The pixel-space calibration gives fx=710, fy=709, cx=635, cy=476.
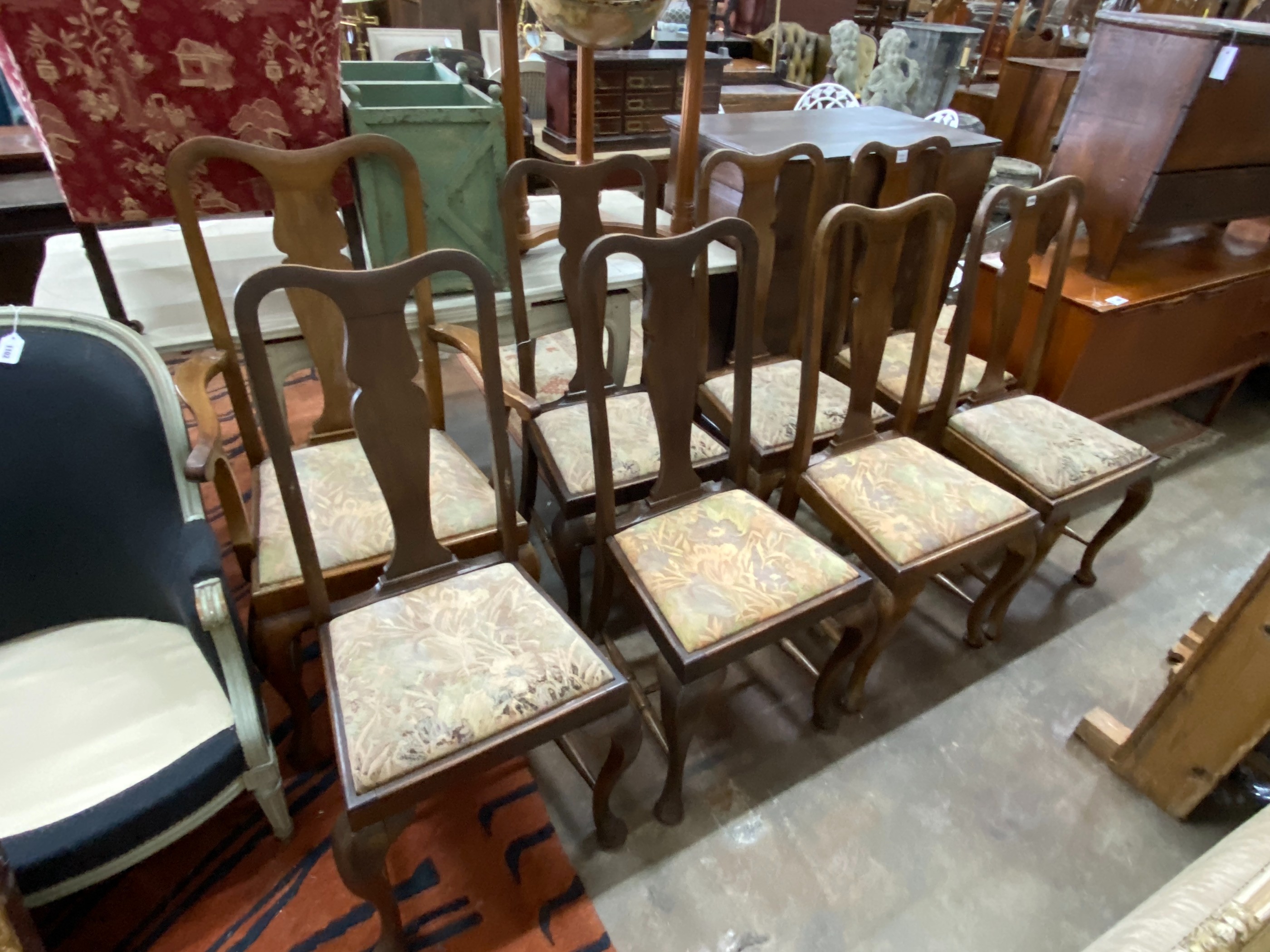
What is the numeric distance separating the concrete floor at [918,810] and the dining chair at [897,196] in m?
0.58

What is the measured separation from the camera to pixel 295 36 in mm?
1248

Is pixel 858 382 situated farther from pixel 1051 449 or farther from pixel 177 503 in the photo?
pixel 177 503

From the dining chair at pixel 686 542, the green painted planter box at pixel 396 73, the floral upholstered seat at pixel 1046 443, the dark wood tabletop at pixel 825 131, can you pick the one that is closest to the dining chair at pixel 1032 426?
the floral upholstered seat at pixel 1046 443

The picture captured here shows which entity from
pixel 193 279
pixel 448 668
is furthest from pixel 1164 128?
pixel 193 279

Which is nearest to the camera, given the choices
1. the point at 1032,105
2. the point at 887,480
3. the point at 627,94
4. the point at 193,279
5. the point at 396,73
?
the point at 887,480

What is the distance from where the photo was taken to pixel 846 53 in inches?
154

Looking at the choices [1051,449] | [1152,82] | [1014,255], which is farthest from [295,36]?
[1152,82]

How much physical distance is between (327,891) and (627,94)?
3.03m

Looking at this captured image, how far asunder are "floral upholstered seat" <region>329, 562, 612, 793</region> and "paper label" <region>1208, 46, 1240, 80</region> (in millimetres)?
2076

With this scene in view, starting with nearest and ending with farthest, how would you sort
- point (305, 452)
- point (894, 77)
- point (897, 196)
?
point (305, 452) < point (897, 196) < point (894, 77)

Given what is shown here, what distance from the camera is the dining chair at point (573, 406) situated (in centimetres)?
151

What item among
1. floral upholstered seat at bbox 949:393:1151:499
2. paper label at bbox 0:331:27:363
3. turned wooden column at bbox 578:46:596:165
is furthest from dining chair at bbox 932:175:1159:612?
paper label at bbox 0:331:27:363

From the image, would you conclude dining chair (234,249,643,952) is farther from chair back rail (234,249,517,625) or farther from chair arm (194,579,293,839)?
chair arm (194,579,293,839)

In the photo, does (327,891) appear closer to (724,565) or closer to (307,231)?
(724,565)
